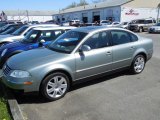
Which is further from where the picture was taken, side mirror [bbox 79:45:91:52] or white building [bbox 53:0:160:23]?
white building [bbox 53:0:160:23]

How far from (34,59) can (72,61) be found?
91cm

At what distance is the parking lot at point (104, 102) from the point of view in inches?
167

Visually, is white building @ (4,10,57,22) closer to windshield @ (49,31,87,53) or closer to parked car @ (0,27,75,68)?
parked car @ (0,27,75,68)

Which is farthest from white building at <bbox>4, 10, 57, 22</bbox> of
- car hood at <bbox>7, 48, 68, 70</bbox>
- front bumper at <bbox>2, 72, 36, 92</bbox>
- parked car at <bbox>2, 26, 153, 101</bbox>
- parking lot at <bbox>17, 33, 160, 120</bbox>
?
front bumper at <bbox>2, 72, 36, 92</bbox>

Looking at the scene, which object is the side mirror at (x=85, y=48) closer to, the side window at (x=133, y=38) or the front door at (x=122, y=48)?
the front door at (x=122, y=48)

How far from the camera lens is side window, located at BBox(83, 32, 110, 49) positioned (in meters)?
5.60

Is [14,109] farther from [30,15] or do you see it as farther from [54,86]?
[30,15]

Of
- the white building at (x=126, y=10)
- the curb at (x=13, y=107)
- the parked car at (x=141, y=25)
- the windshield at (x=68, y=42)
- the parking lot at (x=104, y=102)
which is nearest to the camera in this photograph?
the curb at (x=13, y=107)

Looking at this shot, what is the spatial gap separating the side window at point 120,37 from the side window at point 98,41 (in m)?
0.25

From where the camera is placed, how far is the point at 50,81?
4.92m

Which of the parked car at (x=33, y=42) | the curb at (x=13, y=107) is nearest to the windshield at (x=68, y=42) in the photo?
the curb at (x=13, y=107)

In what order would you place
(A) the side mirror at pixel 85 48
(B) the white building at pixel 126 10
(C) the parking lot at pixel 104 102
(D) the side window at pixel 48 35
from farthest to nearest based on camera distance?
(B) the white building at pixel 126 10, (D) the side window at pixel 48 35, (A) the side mirror at pixel 85 48, (C) the parking lot at pixel 104 102

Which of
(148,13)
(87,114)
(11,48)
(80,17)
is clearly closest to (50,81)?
(87,114)

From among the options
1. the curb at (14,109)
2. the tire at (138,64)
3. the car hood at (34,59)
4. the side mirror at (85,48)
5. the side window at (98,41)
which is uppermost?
the side window at (98,41)
